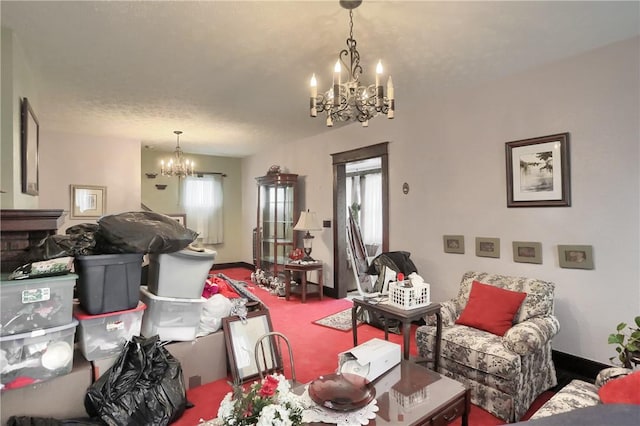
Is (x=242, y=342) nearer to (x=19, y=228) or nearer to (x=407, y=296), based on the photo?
(x=407, y=296)

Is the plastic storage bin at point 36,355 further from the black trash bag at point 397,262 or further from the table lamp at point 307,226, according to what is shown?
the table lamp at point 307,226

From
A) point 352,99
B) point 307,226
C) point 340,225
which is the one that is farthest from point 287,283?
point 352,99

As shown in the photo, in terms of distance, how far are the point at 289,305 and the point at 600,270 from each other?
3.67m

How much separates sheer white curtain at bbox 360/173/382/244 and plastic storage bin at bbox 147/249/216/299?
4.47 meters

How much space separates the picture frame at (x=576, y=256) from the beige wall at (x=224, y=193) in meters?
6.55

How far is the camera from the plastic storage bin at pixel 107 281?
1.98 m

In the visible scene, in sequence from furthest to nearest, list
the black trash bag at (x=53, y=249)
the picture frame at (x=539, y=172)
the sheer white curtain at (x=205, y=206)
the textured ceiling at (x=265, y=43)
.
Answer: the sheer white curtain at (x=205, y=206), the picture frame at (x=539, y=172), the textured ceiling at (x=265, y=43), the black trash bag at (x=53, y=249)

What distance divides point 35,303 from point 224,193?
6.27 metres

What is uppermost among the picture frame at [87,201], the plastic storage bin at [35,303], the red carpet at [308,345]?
the picture frame at [87,201]

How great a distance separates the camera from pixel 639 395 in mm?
1330

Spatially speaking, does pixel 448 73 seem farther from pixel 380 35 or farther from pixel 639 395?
pixel 639 395

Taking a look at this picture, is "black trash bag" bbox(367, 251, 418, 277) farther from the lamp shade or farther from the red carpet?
the lamp shade

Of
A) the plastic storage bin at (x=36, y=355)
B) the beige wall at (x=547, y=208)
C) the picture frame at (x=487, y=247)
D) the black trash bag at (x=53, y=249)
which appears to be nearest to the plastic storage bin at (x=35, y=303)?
the plastic storage bin at (x=36, y=355)

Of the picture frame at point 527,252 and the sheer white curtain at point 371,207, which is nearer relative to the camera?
the picture frame at point 527,252
